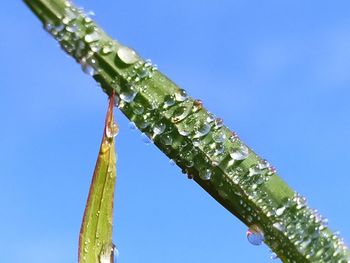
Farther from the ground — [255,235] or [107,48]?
[107,48]

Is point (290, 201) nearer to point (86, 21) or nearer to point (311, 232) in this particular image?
point (311, 232)

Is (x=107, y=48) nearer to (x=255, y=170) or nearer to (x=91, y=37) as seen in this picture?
(x=91, y=37)

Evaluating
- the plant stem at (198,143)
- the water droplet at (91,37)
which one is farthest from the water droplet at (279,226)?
the water droplet at (91,37)

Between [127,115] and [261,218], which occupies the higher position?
[127,115]

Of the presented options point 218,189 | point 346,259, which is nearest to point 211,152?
point 218,189

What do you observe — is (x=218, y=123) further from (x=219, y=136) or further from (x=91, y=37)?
(x=91, y=37)

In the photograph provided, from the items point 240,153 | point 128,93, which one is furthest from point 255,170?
point 128,93
